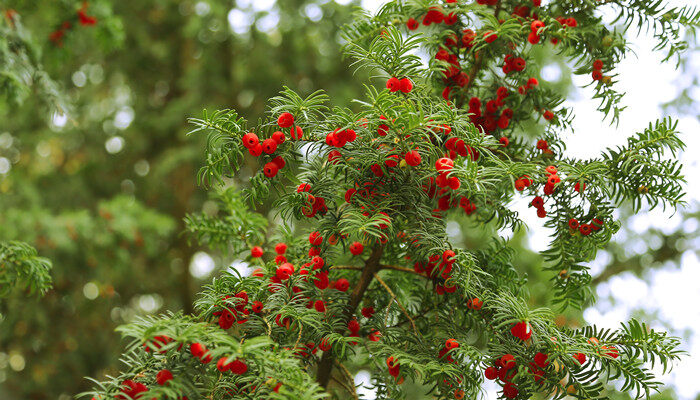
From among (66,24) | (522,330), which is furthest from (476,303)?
(66,24)

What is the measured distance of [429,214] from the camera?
3.49 ft

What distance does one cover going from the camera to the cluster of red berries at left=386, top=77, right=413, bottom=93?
101 cm

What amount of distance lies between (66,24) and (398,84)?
1953 millimetres

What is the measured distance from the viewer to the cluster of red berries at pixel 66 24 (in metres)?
2.33

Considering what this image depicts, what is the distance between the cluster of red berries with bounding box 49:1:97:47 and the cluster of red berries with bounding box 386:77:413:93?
187 centimetres

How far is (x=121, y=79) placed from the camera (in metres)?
4.86

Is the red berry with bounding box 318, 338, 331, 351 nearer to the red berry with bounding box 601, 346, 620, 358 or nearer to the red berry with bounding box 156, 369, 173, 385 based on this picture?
the red berry with bounding box 156, 369, 173, 385

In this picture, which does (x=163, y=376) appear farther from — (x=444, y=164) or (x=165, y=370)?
(x=444, y=164)

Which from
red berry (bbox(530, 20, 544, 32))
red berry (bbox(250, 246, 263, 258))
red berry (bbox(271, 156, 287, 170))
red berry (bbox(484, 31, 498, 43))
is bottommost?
red berry (bbox(250, 246, 263, 258))

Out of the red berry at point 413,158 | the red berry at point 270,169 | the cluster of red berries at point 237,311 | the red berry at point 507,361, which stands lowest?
the cluster of red berries at point 237,311

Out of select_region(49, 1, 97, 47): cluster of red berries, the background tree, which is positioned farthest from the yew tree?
the background tree

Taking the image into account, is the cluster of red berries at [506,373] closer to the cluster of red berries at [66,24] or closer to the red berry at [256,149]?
the red berry at [256,149]

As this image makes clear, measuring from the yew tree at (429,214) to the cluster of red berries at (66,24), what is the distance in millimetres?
1599

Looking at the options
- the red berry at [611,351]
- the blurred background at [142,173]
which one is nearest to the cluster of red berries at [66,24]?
the blurred background at [142,173]
